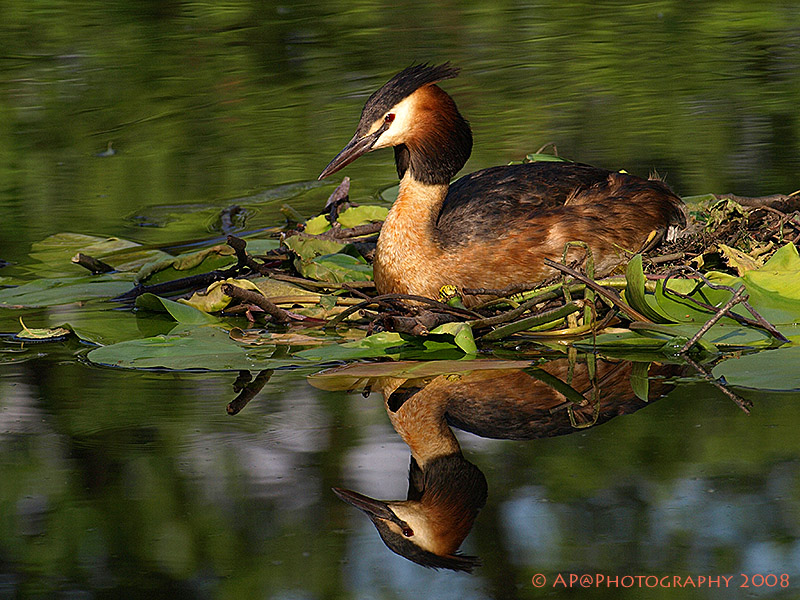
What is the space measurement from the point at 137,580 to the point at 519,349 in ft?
6.58

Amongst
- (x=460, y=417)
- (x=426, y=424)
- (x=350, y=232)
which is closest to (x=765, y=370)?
(x=460, y=417)

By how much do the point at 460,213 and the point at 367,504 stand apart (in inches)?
90.4

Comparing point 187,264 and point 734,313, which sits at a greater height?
point 734,313

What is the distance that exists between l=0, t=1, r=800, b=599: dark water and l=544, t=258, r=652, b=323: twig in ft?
1.84

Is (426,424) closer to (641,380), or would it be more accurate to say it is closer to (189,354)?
(641,380)

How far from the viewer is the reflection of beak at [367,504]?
10.8 ft

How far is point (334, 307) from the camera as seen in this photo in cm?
518

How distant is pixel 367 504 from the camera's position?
3348 mm

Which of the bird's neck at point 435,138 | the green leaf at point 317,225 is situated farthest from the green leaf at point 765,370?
the green leaf at point 317,225

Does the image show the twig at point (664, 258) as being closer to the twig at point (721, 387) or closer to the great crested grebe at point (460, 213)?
the great crested grebe at point (460, 213)

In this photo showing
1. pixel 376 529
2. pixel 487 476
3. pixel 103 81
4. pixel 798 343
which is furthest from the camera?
pixel 103 81

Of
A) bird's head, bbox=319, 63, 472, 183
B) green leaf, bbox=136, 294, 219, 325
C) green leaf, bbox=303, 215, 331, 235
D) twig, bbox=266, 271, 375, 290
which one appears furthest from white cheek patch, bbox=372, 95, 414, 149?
green leaf, bbox=303, 215, 331, 235

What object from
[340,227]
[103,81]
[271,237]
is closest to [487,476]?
[340,227]

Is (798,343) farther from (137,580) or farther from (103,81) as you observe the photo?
(103,81)
